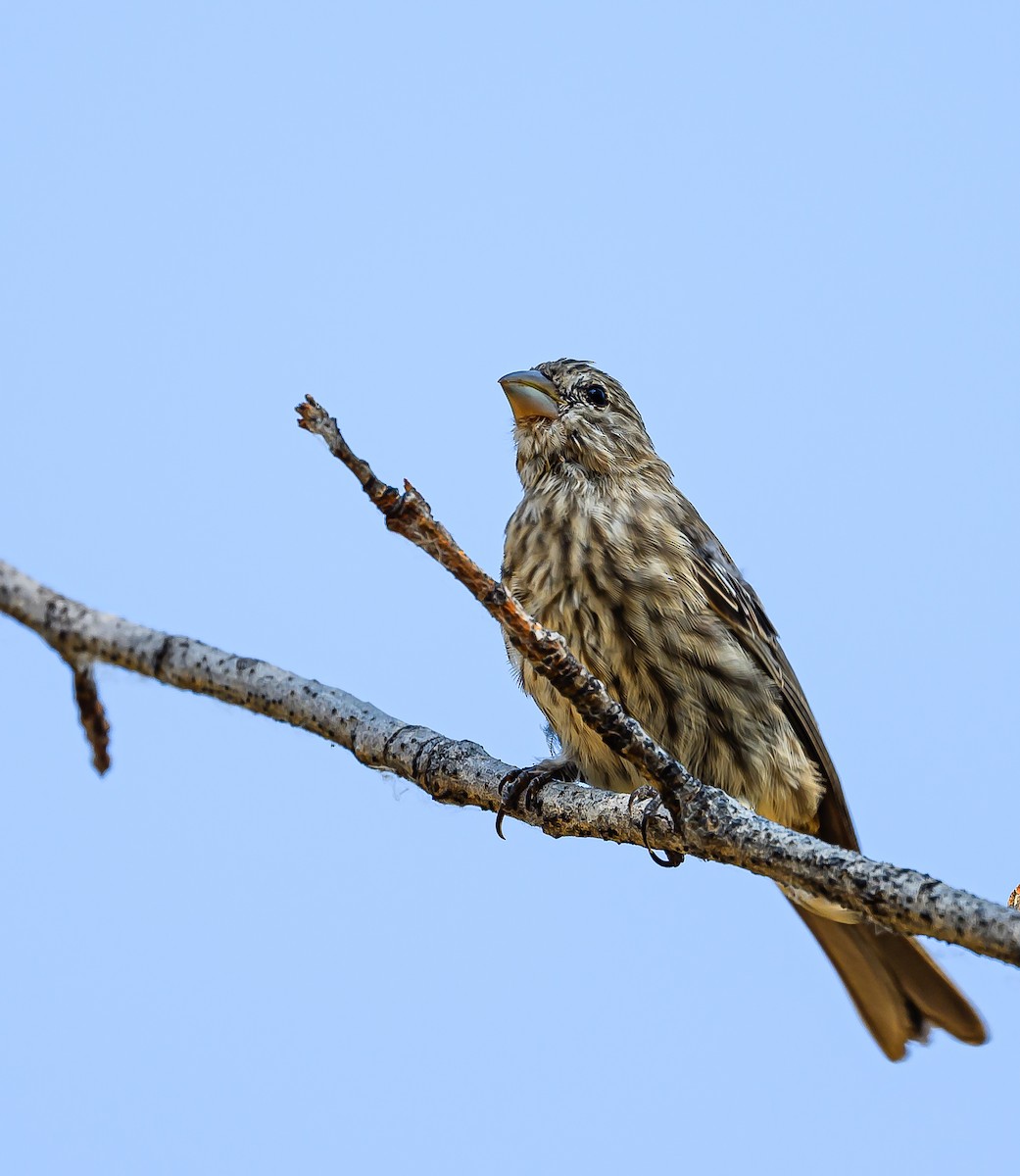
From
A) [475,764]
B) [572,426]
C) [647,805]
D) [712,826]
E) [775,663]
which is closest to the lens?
[712,826]

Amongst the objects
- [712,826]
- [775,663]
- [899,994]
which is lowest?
[712,826]

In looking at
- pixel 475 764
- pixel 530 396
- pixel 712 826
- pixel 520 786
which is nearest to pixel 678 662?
pixel 520 786

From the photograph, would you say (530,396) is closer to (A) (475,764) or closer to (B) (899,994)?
(A) (475,764)

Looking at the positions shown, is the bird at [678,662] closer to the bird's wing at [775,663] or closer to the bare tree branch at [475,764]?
the bird's wing at [775,663]

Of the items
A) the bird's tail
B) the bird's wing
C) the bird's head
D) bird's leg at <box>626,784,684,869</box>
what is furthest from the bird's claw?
the bird's head

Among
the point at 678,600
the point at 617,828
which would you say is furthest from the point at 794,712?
the point at 617,828

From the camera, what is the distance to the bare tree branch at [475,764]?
238cm

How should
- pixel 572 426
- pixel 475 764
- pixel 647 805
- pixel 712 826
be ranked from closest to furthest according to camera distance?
pixel 712 826, pixel 647 805, pixel 475 764, pixel 572 426

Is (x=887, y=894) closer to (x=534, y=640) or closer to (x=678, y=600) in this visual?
(x=534, y=640)

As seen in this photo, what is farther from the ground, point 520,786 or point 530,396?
point 530,396

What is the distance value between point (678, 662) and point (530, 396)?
1539 mm

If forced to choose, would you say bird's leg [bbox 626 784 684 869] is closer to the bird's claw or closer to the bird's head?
the bird's claw

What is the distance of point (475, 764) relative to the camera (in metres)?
3.73

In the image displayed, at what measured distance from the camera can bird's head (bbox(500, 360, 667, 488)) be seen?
5.62m
